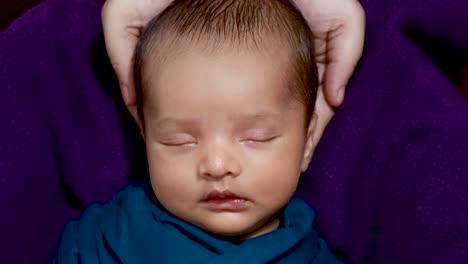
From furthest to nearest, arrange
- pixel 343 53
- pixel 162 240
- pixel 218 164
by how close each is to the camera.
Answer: pixel 343 53, pixel 162 240, pixel 218 164

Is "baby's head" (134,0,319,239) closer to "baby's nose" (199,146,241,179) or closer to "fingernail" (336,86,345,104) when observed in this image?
"baby's nose" (199,146,241,179)

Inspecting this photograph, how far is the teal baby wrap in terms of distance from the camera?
3.61 feet

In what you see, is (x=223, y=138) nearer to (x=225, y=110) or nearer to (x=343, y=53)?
(x=225, y=110)

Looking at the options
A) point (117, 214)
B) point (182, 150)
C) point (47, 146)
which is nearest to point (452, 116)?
point (182, 150)

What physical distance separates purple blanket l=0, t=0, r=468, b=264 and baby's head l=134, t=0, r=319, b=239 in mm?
161

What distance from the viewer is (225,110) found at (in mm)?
1031

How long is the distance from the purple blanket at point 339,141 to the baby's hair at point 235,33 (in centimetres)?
15

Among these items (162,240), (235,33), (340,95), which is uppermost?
(235,33)

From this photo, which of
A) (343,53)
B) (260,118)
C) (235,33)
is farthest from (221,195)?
(343,53)

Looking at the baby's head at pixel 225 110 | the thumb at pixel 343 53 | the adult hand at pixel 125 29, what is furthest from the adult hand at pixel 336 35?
the adult hand at pixel 125 29

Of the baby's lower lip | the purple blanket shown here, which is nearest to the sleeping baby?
the baby's lower lip

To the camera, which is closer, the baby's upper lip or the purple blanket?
the baby's upper lip

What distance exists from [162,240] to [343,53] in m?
0.40

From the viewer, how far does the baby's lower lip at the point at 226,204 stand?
105 centimetres
